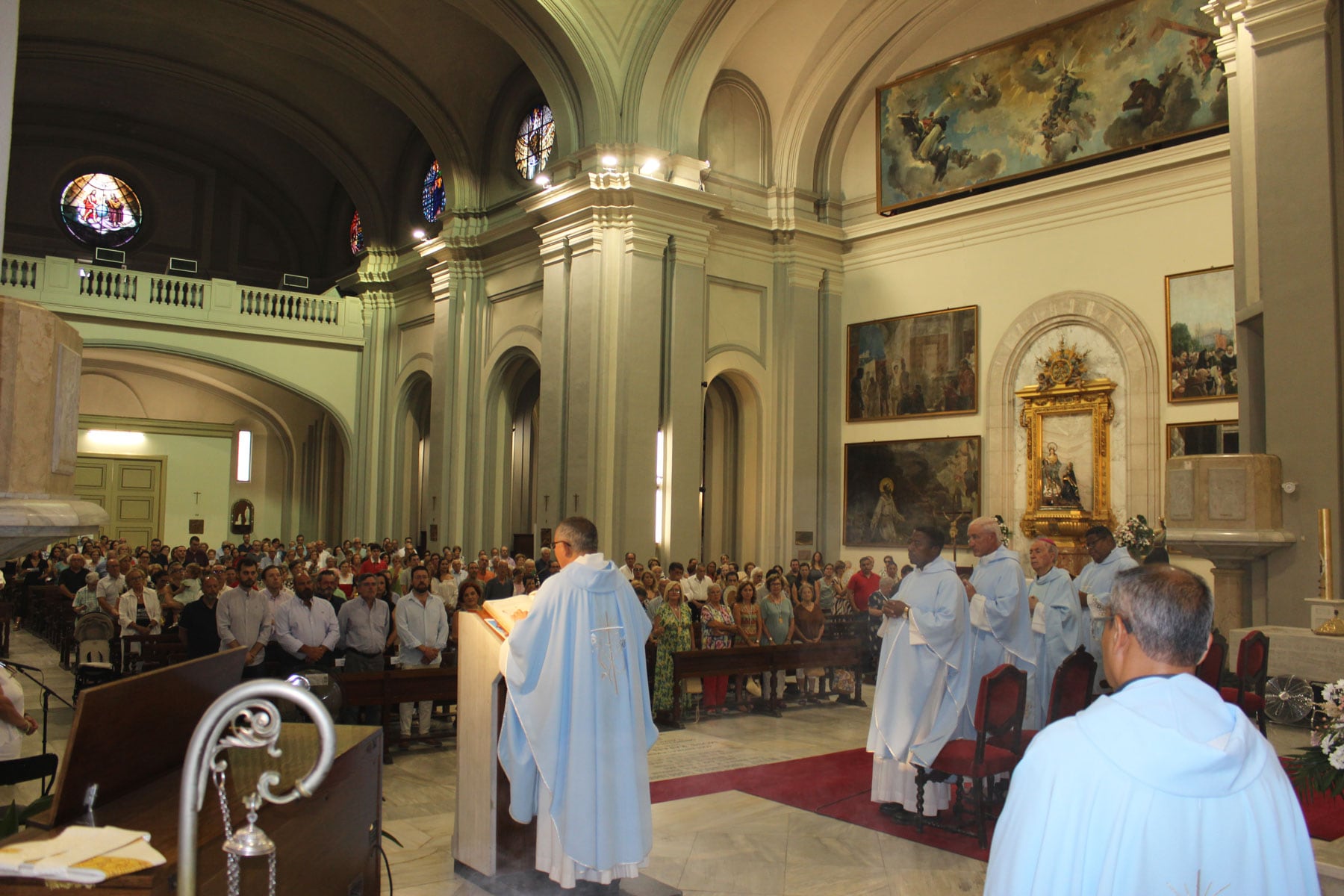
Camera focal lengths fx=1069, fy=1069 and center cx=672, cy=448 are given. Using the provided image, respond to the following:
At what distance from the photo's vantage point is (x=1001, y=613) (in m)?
6.75

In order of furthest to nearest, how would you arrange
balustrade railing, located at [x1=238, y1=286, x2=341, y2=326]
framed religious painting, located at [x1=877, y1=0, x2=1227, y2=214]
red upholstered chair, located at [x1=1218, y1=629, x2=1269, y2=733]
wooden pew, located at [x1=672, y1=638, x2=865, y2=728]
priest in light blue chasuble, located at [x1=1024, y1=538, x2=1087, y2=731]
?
balustrade railing, located at [x1=238, y1=286, x2=341, y2=326], framed religious painting, located at [x1=877, y1=0, x2=1227, y2=214], wooden pew, located at [x1=672, y1=638, x2=865, y2=728], priest in light blue chasuble, located at [x1=1024, y1=538, x2=1087, y2=731], red upholstered chair, located at [x1=1218, y1=629, x2=1269, y2=733]

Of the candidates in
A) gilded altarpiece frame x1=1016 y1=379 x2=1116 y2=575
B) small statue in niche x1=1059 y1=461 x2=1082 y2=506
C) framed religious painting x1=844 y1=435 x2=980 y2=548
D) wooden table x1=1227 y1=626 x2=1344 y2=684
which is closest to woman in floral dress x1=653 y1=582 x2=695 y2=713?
wooden table x1=1227 y1=626 x2=1344 y2=684

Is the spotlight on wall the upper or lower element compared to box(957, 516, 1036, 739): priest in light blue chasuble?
upper

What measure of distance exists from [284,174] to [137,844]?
24.9m

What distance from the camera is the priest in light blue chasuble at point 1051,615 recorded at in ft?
24.3

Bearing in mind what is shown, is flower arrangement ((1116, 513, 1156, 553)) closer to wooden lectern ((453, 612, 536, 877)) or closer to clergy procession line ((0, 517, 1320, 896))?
clergy procession line ((0, 517, 1320, 896))

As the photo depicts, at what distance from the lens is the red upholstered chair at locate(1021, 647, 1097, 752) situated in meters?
5.96

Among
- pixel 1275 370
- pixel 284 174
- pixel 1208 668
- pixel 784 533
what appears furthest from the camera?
pixel 284 174

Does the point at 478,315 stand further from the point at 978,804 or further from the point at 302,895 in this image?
the point at 302,895

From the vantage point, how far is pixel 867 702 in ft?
Answer: 35.7

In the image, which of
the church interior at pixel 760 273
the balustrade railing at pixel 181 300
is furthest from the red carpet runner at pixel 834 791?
the balustrade railing at pixel 181 300

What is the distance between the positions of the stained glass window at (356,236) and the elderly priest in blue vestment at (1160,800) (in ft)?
75.4

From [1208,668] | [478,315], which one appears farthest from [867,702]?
[478,315]

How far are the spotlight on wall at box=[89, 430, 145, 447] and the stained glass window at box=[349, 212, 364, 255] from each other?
6.32 m
